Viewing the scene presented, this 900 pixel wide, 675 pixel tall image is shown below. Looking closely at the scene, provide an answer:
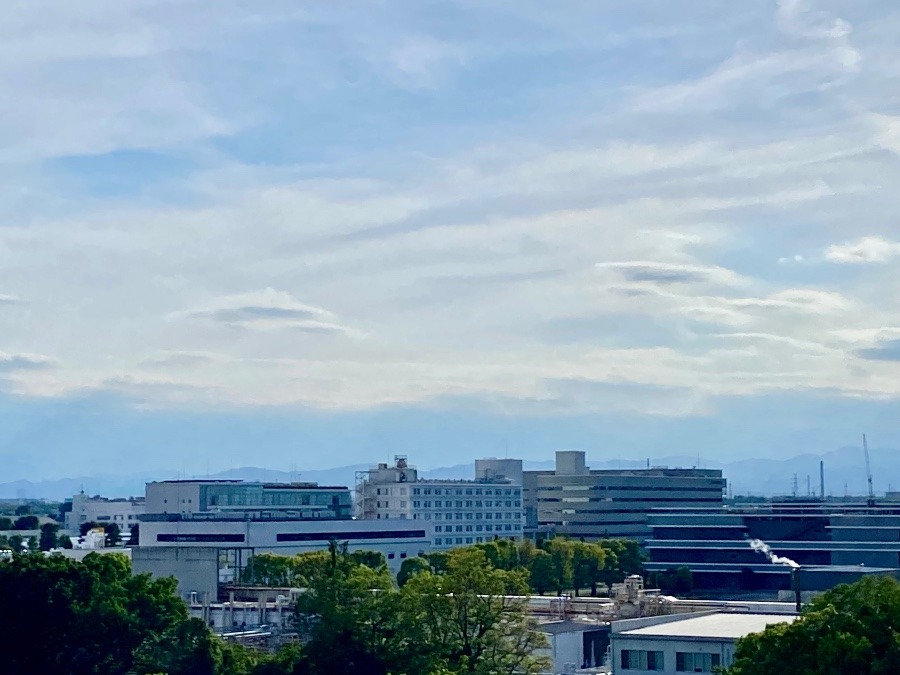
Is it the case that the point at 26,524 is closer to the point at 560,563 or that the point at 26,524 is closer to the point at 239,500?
the point at 239,500

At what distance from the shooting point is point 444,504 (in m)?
140

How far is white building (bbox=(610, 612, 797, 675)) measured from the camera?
4822cm

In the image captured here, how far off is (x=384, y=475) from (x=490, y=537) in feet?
45.3

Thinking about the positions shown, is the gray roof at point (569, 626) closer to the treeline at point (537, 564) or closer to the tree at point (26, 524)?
the treeline at point (537, 564)

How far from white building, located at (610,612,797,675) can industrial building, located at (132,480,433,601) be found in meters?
56.4

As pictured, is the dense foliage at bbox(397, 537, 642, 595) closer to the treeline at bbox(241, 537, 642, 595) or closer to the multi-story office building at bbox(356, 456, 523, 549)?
the treeline at bbox(241, 537, 642, 595)

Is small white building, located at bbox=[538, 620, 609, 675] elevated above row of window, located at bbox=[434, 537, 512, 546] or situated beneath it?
situated beneath

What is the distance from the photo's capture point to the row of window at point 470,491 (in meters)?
138

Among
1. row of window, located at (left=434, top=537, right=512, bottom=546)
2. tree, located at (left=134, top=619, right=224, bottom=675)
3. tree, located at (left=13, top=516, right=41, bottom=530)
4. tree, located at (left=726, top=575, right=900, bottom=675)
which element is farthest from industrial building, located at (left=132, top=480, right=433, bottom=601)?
tree, located at (left=726, top=575, right=900, bottom=675)

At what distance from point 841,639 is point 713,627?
2114 cm

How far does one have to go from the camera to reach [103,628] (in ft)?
170

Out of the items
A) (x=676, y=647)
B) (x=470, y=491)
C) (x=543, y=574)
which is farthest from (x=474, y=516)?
(x=676, y=647)

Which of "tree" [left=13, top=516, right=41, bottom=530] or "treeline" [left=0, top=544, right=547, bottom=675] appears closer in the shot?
"treeline" [left=0, top=544, right=547, bottom=675]

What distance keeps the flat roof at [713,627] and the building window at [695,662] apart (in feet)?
2.28
